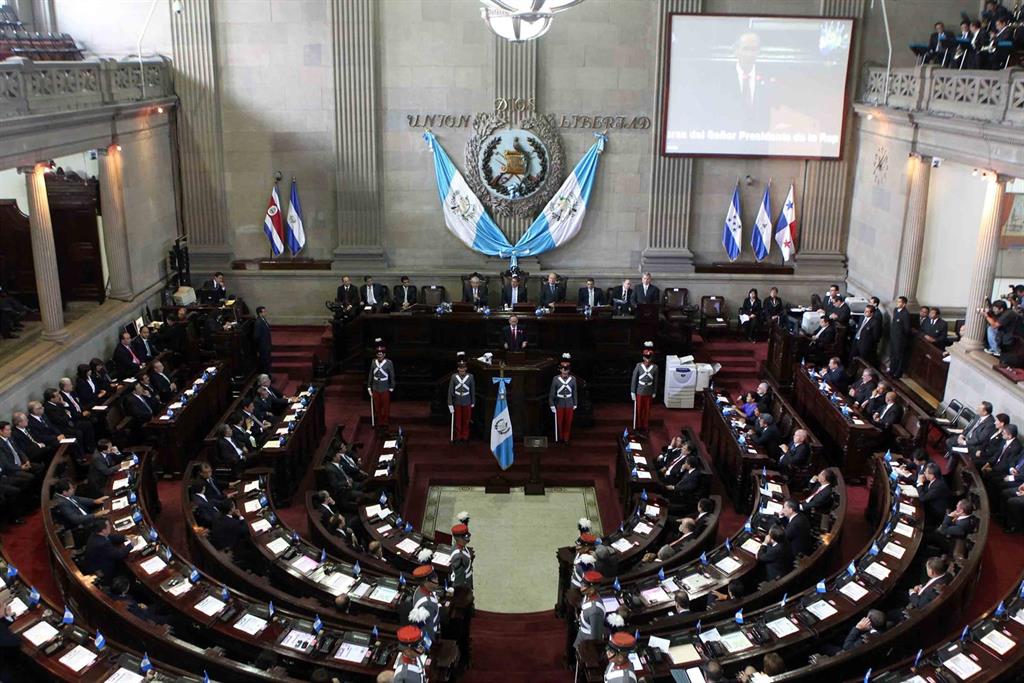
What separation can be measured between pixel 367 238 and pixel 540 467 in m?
7.80

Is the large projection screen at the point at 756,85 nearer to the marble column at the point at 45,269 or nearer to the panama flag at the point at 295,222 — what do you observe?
the panama flag at the point at 295,222

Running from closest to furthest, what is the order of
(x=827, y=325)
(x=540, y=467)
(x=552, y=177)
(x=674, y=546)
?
(x=674, y=546) → (x=540, y=467) → (x=827, y=325) → (x=552, y=177)

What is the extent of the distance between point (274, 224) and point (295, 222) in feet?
1.51

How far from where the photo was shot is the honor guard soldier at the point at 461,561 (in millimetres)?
10641

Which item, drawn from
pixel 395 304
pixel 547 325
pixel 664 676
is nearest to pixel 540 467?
pixel 547 325

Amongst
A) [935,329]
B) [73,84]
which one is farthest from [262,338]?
[935,329]

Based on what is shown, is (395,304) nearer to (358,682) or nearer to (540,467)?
(540,467)

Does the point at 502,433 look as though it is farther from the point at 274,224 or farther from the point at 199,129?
the point at 199,129

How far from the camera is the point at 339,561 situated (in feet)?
35.7

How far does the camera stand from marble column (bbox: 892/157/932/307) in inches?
693

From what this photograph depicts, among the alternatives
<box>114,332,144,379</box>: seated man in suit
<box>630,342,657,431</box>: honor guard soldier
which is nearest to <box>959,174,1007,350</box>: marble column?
<box>630,342,657,431</box>: honor guard soldier

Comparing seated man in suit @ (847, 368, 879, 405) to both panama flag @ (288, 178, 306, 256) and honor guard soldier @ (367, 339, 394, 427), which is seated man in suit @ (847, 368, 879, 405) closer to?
honor guard soldier @ (367, 339, 394, 427)

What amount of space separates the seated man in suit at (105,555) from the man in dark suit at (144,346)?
23.6 ft

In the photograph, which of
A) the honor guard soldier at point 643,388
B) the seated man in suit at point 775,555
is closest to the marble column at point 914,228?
the honor guard soldier at point 643,388
